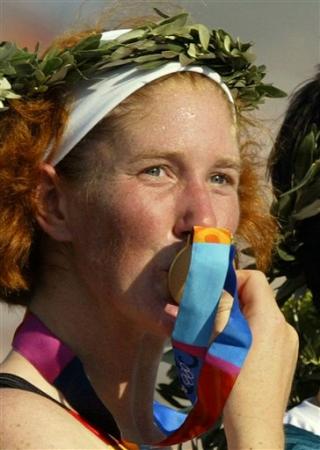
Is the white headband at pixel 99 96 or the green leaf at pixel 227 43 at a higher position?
the green leaf at pixel 227 43

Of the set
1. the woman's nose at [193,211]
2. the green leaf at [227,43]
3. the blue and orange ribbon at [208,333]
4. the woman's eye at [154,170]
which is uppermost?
the green leaf at [227,43]

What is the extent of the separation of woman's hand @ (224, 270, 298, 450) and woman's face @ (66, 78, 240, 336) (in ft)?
0.42

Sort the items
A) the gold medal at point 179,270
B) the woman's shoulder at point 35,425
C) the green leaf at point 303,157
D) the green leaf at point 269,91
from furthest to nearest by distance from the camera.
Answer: the green leaf at point 303,157 → the green leaf at point 269,91 → the gold medal at point 179,270 → the woman's shoulder at point 35,425

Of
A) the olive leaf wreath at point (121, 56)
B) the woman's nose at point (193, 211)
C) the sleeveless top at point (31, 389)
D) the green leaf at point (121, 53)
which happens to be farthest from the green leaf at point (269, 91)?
the sleeveless top at point (31, 389)

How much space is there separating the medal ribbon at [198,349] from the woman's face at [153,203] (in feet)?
0.17

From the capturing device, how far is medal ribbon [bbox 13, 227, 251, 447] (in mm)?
1672

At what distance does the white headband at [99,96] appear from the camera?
185 centimetres

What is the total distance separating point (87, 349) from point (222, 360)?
10.9 inches

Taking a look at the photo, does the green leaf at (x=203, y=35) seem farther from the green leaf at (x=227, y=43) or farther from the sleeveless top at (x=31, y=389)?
the sleeveless top at (x=31, y=389)

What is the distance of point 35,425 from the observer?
5.27 ft

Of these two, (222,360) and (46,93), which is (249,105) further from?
(222,360)

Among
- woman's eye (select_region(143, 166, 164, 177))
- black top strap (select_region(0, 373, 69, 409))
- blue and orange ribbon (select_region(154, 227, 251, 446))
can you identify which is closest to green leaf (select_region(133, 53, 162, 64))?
woman's eye (select_region(143, 166, 164, 177))

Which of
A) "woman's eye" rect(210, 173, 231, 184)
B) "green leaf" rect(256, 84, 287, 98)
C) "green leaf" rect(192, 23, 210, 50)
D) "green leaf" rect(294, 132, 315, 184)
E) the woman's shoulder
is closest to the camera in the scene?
the woman's shoulder

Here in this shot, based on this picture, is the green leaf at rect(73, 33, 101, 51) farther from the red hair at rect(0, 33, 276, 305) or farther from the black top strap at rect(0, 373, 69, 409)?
the black top strap at rect(0, 373, 69, 409)
